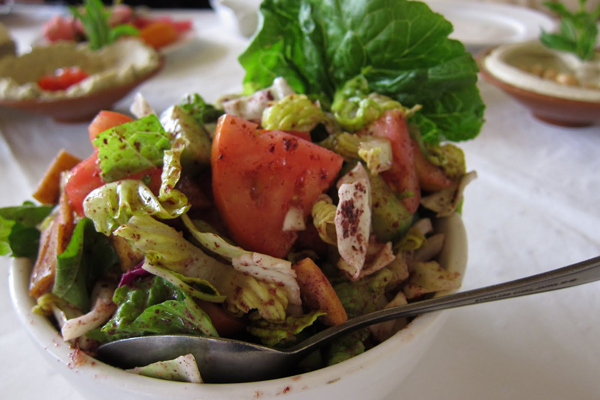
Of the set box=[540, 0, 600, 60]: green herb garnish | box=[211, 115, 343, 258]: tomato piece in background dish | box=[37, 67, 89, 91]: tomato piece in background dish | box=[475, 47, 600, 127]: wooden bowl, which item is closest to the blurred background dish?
box=[37, 67, 89, 91]: tomato piece in background dish

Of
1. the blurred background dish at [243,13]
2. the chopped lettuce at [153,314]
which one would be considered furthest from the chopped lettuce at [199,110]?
the blurred background dish at [243,13]

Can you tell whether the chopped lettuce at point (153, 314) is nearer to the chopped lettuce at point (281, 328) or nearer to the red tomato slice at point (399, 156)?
the chopped lettuce at point (281, 328)

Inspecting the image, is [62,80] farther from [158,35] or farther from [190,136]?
[190,136]

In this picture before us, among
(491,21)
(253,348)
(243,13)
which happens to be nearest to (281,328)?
(253,348)

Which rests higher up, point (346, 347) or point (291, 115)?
point (291, 115)

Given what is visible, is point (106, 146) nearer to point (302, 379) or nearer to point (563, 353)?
point (302, 379)

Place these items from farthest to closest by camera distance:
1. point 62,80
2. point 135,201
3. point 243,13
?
point 243,13, point 62,80, point 135,201
